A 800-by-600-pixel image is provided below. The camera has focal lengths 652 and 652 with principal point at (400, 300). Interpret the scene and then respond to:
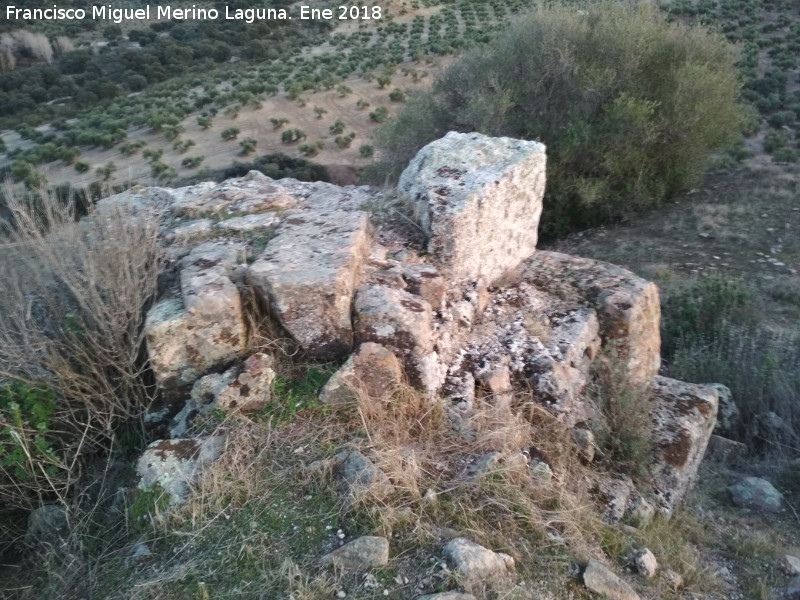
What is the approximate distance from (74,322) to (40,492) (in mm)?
867

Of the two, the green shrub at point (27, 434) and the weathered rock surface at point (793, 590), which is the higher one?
the green shrub at point (27, 434)

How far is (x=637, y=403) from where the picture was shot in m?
3.74

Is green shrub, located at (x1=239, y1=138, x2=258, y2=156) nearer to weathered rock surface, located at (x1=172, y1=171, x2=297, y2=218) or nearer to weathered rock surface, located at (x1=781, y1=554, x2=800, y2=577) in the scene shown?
weathered rock surface, located at (x1=172, y1=171, x2=297, y2=218)

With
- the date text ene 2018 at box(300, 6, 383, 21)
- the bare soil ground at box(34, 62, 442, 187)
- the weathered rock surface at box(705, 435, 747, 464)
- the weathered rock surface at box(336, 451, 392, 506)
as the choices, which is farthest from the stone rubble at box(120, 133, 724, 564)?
the date text ene 2018 at box(300, 6, 383, 21)

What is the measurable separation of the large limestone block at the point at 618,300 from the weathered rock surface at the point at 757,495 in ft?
3.11

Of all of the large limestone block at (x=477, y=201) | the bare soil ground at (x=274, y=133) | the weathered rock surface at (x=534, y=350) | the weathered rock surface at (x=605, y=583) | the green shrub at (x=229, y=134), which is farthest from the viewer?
the green shrub at (x=229, y=134)

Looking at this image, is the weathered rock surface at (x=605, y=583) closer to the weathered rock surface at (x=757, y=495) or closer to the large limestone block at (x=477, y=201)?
the large limestone block at (x=477, y=201)

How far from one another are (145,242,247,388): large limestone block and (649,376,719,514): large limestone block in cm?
247

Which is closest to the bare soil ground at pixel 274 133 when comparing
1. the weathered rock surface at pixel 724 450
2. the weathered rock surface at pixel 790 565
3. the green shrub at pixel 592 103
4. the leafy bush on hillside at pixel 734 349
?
the green shrub at pixel 592 103

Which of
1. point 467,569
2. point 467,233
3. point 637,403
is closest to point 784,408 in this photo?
point 637,403

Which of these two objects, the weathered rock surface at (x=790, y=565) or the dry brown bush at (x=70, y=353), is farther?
the weathered rock surface at (x=790, y=565)

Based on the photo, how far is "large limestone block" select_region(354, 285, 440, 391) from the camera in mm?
3449

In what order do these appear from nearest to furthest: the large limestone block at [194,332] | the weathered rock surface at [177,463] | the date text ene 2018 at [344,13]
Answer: the weathered rock surface at [177,463] < the large limestone block at [194,332] < the date text ene 2018 at [344,13]

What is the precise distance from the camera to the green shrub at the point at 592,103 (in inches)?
444
